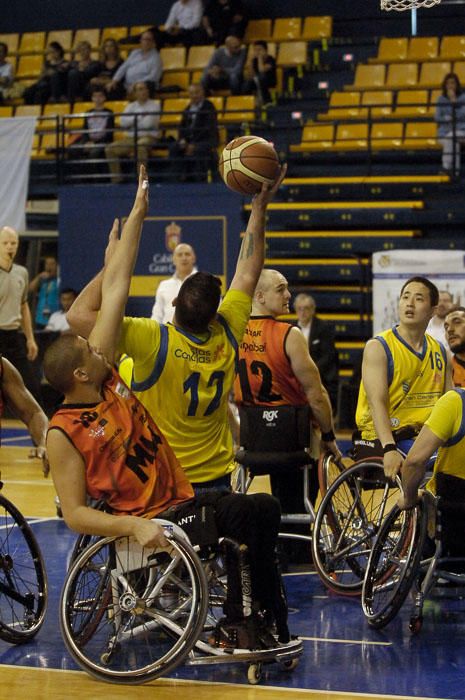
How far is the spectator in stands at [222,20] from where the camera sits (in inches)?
684

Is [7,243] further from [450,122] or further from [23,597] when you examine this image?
[450,122]

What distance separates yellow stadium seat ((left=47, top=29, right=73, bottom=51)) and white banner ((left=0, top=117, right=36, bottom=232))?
4616 mm

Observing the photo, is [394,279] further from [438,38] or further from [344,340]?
[438,38]

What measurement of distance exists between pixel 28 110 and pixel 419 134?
585 cm

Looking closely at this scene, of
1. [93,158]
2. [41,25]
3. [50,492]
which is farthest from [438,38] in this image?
[50,492]

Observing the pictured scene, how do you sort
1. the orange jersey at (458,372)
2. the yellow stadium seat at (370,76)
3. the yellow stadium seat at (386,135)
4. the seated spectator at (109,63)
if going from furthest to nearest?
the seated spectator at (109,63) → the yellow stadium seat at (370,76) → the yellow stadium seat at (386,135) → the orange jersey at (458,372)

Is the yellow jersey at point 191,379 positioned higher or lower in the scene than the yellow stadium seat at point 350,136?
lower

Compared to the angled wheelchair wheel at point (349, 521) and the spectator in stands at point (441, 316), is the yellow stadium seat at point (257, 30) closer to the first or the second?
the spectator in stands at point (441, 316)

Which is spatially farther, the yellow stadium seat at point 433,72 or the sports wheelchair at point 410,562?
the yellow stadium seat at point 433,72

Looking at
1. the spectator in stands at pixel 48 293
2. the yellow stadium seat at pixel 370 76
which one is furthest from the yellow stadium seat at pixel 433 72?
the spectator in stands at pixel 48 293

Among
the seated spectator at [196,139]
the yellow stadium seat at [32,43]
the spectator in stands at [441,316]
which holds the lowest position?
the spectator in stands at [441,316]

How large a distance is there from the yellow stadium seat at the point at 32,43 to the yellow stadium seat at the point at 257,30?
3415 millimetres

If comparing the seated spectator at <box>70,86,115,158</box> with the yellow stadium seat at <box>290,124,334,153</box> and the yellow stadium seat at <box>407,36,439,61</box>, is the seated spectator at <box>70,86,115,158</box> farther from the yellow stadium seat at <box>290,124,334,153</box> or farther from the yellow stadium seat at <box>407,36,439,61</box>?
the yellow stadium seat at <box>407,36,439,61</box>

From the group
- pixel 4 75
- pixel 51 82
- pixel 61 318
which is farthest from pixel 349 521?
pixel 4 75
